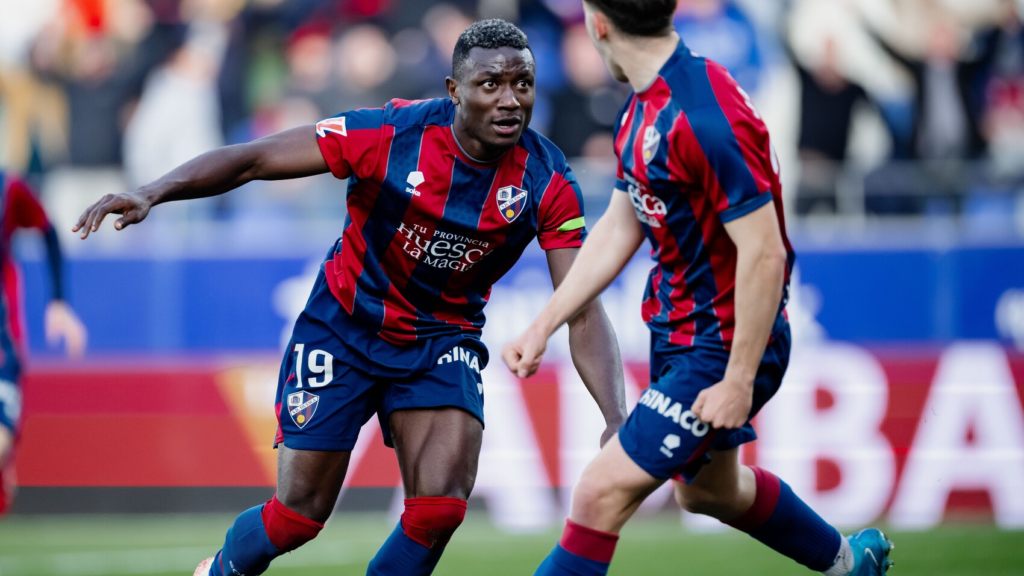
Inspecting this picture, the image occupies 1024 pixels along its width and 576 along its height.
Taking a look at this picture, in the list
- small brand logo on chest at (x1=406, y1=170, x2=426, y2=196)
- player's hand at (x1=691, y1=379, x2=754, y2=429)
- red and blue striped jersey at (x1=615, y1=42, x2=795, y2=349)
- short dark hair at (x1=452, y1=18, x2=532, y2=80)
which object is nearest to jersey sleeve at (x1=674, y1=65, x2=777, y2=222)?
red and blue striped jersey at (x1=615, y1=42, x2=795, y2=349)

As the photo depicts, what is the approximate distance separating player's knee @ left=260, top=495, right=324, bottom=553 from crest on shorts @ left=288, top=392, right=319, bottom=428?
0.31 meters

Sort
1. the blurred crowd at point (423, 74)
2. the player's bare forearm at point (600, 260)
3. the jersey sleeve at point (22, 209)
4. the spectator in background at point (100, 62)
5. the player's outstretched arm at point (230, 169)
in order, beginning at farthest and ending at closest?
1. the spectator in background at point (100, 62)
2. the blurred crowd at point (423, 74)
3. the jersey sleeve at point (22, 209)
4. the player's outstretched arm at point (230, 169)
5. the player's bare forearm at point (600, 260)

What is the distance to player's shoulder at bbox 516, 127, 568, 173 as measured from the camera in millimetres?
4680

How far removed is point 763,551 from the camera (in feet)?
24.6

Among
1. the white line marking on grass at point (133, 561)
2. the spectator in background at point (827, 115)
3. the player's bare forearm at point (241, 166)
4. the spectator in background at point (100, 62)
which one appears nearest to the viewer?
the player's bare forearm at point (241, 166)

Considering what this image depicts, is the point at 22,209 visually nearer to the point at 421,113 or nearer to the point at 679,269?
the point at 421,113

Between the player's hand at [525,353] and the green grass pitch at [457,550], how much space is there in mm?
3231

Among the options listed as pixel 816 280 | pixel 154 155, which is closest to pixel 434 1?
pixel 154 155

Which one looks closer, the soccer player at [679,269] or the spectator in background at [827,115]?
the soccer player at [679,269]

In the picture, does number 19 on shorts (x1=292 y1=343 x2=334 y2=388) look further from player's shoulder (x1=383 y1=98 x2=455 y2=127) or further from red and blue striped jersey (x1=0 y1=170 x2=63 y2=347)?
red and blue striped jersey (x1=0 y1=170 x2=63 y2=347)

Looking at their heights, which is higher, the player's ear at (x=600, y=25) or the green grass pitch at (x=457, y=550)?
A: the player's ear at (x=600, y=25)

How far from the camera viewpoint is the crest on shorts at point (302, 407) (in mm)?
4680

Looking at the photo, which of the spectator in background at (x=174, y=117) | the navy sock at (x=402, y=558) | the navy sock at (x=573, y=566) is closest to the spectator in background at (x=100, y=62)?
the spectator in background at (x=174, y=117)

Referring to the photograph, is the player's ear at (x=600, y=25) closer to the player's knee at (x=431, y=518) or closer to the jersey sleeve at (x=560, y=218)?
the jersey sleeve at (x=560, y=218)
